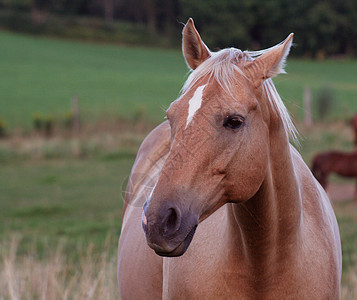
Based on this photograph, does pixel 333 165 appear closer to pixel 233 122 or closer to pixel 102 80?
pixel 233 122

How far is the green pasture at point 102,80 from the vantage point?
928 inches

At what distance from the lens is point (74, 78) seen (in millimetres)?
35219

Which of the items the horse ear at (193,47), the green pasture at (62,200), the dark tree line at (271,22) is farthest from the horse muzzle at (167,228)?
the dark tree line at (271,22)

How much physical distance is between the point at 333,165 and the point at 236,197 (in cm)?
910

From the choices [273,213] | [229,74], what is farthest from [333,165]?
[229,74]

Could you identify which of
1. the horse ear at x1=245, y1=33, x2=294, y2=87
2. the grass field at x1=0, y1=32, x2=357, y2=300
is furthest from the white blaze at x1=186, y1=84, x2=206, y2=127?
the grass field at x1=0, y1=32, x2=357, y2=300

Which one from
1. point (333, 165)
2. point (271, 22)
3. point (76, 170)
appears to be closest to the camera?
point (333, 165)

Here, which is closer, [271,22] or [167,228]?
[167,228]

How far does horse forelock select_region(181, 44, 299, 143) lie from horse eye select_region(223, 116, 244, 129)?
10 centimetres

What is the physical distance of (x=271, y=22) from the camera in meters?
45.3

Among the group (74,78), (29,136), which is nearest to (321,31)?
(74,78)

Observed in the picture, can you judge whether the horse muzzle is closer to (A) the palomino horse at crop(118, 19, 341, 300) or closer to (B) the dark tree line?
(A) the palomino horse at crop(118, 19, 341, 300)

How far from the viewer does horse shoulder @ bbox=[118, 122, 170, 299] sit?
10.4 ft

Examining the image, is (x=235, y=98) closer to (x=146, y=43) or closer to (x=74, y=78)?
(x=74, y=78)
